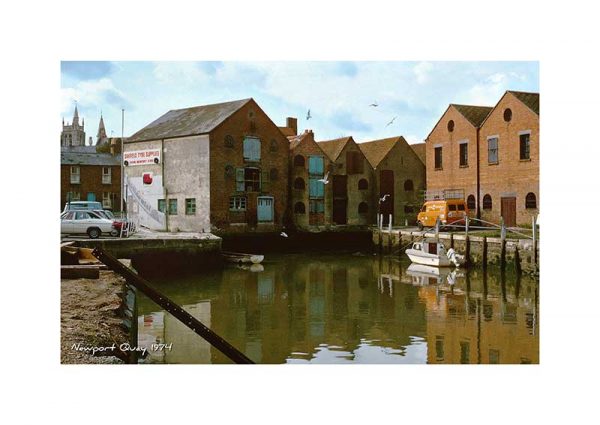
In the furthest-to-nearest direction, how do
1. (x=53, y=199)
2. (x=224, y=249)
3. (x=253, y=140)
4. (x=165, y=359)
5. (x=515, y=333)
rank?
(x=253, y=140) < (x=224, y=249) < (x=515, y=333) < (x=165, y=359) < (x=53, y=199)

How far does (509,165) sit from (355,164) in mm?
12517

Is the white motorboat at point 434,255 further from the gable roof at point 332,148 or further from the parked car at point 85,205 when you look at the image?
the parked car at point 85,205

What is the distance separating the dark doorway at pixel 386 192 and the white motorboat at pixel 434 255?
15.7ft

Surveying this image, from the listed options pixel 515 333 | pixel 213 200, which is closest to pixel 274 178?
pixel 213 200

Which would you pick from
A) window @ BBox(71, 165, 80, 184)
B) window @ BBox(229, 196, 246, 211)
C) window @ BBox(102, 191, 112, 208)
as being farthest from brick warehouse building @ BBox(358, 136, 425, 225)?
window @ BBox(71, 165, 80, 184)

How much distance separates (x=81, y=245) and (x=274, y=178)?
12.9 m

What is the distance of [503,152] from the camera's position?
701 inches

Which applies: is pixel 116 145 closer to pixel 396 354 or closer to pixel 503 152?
pixel 396 354

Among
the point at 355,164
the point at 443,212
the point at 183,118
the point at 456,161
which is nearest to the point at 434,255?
the point at 443,212

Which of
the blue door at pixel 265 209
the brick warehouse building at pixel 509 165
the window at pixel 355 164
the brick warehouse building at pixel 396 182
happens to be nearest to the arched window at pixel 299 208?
the blue door at pixel 265 209

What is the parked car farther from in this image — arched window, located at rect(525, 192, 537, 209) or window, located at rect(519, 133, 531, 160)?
arched window, located at rect(525, 192, 537, 209)

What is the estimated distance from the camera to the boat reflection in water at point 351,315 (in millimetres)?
9820

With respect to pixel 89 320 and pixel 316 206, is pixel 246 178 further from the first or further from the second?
pixel 89 320

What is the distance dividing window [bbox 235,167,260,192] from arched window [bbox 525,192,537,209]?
10903mm
